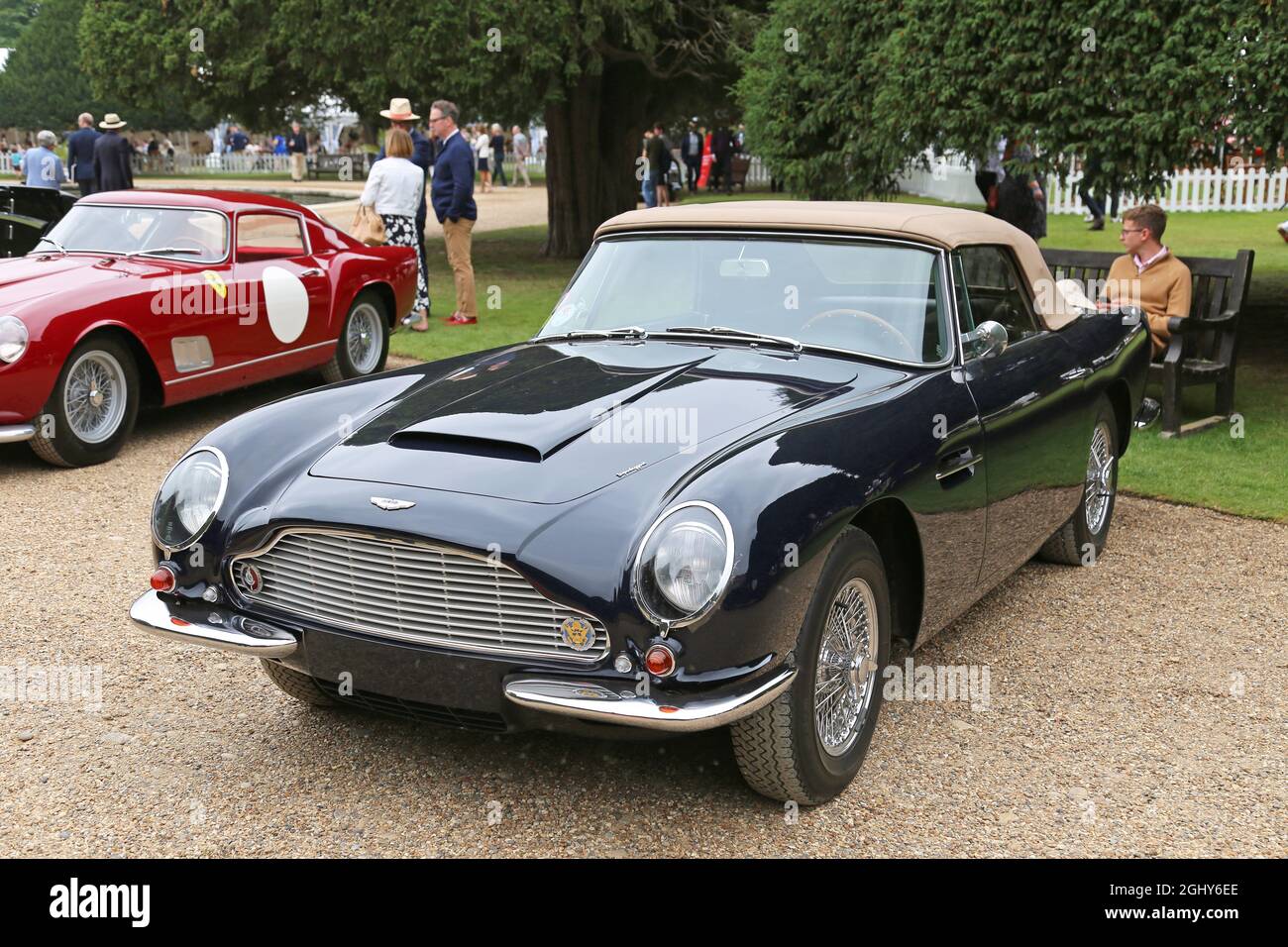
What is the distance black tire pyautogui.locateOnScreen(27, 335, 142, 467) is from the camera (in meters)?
7.57

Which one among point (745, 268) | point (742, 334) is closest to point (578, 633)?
point (742, 334)

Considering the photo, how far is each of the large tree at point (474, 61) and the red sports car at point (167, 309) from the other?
18.1 ft

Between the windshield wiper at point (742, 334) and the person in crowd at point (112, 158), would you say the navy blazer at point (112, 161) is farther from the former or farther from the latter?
the windshield wiper at point (742, 334)

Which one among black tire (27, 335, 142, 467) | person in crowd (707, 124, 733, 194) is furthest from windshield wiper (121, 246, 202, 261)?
person in crowd (707, 124, 733, 194)

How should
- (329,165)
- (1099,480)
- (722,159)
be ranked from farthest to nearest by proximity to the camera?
(329,165)
(722,159)
(1099,480)

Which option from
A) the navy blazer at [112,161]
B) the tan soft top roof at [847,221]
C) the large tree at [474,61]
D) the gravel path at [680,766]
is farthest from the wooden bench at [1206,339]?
the navy blazer at [112,161]

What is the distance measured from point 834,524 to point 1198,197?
25.2m

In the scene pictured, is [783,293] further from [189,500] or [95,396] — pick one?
[95,396]

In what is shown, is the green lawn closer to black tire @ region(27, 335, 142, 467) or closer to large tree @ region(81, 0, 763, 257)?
large tree @ region(81, 0, 763, 257)

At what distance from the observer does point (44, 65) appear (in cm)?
5806

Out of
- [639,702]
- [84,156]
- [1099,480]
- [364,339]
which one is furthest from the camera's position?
[84,156]

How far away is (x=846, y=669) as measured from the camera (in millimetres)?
3824

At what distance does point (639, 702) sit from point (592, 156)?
653 inches

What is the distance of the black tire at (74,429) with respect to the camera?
7566 millimetres
